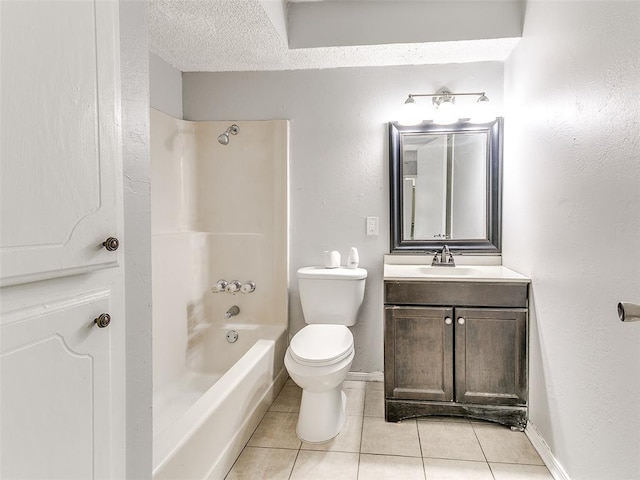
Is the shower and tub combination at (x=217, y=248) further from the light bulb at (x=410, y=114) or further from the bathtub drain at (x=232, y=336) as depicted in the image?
the light bulb at (x=410, y=114)

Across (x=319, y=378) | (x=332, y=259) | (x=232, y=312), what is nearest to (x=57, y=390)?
(x=319, y=378)

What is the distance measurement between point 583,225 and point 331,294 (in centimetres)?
142

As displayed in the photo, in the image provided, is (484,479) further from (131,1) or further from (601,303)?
(131,1)

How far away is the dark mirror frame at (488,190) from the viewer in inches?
107

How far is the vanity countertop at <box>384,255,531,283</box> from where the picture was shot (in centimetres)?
225

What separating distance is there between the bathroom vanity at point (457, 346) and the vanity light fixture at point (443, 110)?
3.38ft

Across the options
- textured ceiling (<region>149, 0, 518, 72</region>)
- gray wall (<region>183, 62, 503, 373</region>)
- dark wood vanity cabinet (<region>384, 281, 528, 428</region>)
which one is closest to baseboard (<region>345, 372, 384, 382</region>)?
gray wall (<region>183, 62, 503, 373</region>)

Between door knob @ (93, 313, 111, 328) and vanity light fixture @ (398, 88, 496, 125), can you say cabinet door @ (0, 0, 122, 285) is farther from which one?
vanity light fixture @ (398, 88, 496, 125)

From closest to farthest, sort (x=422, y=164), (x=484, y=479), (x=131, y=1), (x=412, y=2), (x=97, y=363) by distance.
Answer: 1. (x=97, y=363)
2. (x=131, y=1)
3. (x=484, y=479)
4. (x=412, y=2)
5. (x=422, y=164)

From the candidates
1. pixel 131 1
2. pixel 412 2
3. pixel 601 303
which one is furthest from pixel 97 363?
pixel 412 2

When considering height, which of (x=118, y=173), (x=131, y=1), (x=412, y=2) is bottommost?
(x=118, y=173)

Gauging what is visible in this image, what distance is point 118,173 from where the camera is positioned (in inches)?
38.3

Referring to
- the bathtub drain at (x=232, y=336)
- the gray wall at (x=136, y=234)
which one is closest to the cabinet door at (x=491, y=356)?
the bathtub drain at (x=232, y=336)

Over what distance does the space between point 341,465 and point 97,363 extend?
54.4 inches
